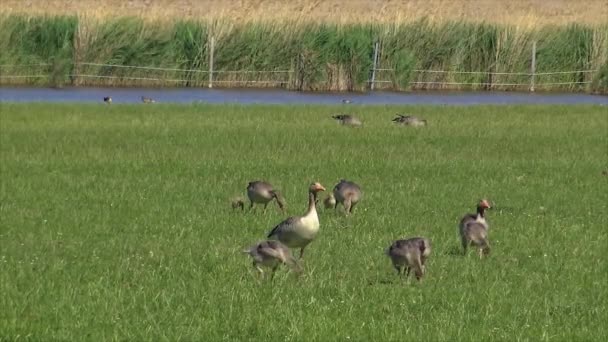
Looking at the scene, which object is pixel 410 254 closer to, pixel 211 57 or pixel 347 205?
pixel 347 205

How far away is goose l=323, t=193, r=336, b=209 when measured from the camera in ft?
58.8

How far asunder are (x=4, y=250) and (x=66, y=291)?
8.94 feet

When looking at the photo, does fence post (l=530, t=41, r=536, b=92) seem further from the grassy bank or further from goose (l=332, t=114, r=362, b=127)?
goose (l=332, t=114, r=362, b=127)

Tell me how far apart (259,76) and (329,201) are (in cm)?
2718

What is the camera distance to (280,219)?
16.9 metres

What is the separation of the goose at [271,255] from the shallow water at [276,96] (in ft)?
83.4

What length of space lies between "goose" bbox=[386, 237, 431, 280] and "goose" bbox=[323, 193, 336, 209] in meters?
5.02

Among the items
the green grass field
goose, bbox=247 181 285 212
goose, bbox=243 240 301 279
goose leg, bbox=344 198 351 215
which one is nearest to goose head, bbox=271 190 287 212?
goose, bbox=247 181 285 212

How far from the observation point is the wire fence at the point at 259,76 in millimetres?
43469

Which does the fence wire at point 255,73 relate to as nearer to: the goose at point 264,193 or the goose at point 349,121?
the goose at point 349,121

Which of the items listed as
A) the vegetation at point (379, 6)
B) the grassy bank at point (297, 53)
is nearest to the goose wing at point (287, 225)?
the grassy bank at point (297, 53)

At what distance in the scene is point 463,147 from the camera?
1036 inches

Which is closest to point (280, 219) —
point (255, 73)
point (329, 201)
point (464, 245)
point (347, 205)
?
point (347, 205)

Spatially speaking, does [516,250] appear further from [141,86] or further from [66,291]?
[141,86]
